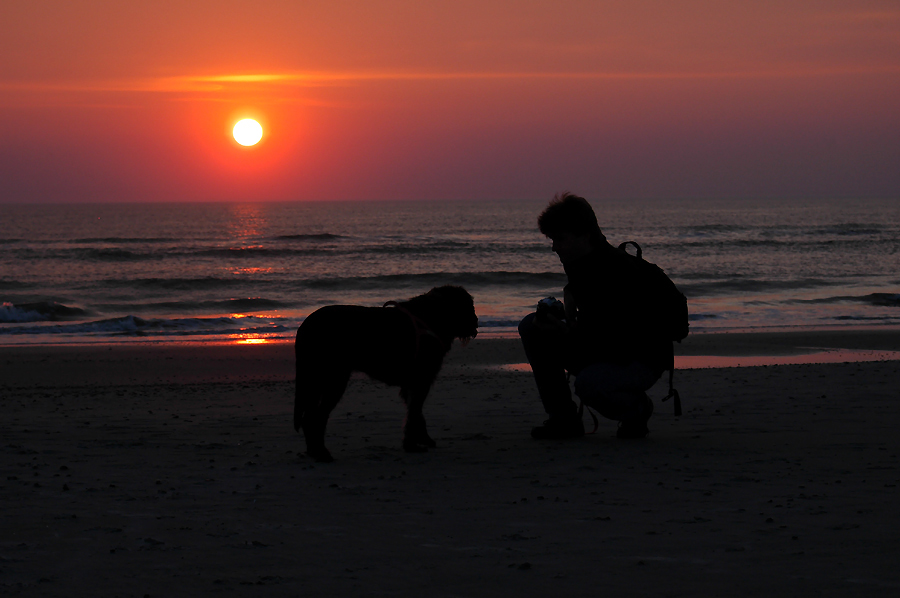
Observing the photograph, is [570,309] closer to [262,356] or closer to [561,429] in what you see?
[561,429]

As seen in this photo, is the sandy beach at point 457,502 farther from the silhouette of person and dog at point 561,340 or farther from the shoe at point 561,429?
the silhouette of person and dog at point 561,340

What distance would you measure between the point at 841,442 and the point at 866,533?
198 centimetres

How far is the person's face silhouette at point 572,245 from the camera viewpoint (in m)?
4.61

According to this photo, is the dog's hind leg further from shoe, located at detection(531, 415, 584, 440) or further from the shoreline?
the shoreline

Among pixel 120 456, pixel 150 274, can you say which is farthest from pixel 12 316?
pixel 120 456

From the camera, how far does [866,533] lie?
299 centimetres

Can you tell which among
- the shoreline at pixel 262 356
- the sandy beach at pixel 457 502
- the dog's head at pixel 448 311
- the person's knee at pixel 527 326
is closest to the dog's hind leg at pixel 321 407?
the sandy beach at pixel 457 502

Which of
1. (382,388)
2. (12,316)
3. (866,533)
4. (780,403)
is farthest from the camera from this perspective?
(12,316)

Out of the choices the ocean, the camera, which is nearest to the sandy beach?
the camera

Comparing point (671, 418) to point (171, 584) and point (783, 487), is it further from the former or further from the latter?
point (171, 584)

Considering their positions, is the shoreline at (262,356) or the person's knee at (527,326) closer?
the person's knee at (527,326)

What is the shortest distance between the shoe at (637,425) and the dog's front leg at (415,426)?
117 cm

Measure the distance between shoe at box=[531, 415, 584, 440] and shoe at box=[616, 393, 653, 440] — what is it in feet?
0.86

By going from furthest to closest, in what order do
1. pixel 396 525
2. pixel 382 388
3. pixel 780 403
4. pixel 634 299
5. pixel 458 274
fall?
pixel 458 274 < pixel 382 388 < pixel 780 403 < pixel 634 299 < pixel 396 525
